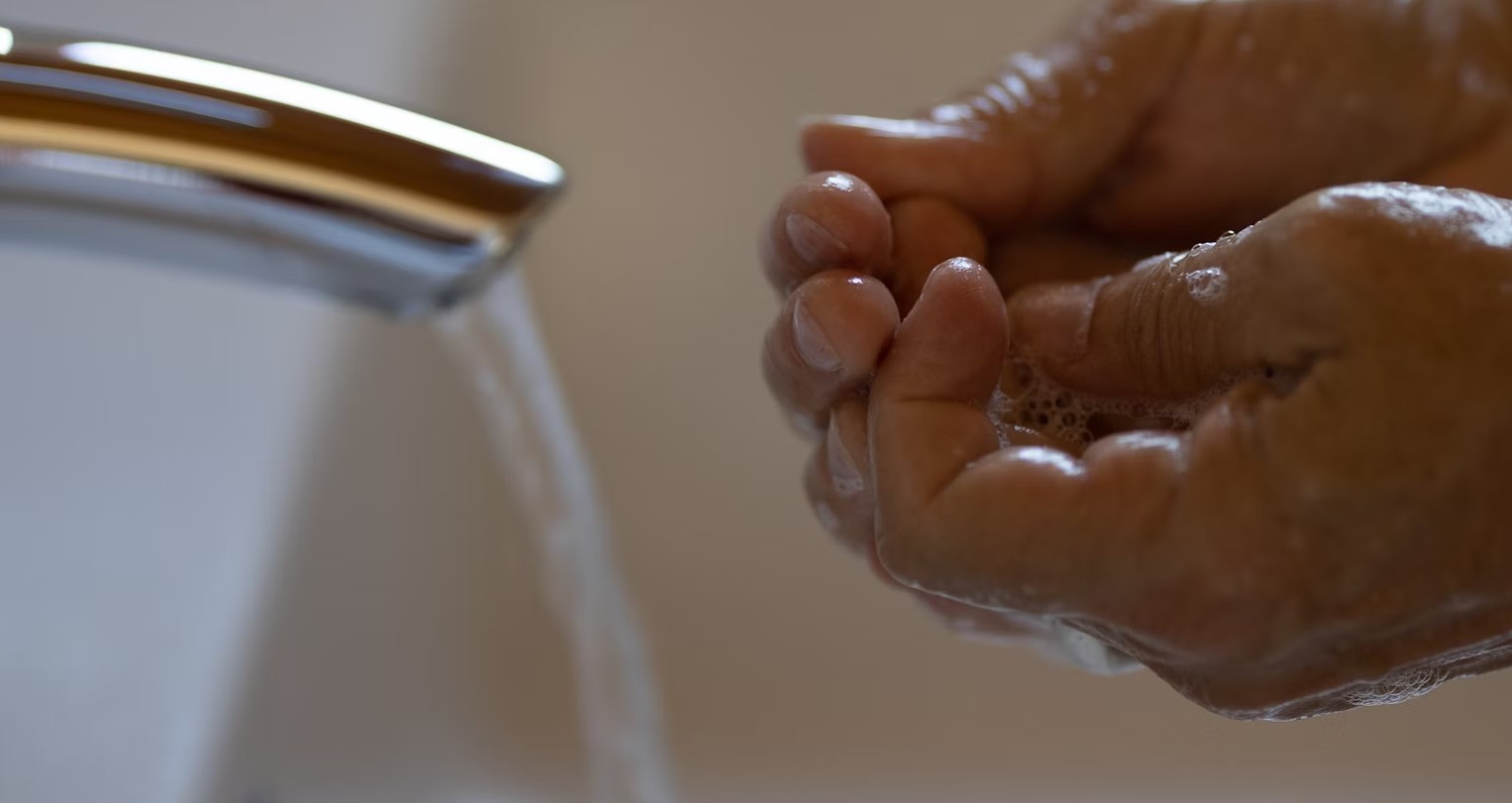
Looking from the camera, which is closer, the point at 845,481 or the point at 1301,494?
the point at 1301,494

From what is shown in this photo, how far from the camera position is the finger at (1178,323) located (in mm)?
242

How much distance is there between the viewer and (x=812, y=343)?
302 millimetres

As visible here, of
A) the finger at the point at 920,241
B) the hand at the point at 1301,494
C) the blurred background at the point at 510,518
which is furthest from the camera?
the blurred background at the point at 510,518

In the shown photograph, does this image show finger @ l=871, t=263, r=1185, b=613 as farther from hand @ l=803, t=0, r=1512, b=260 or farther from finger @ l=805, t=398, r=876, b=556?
hand @ l=803, t=0, r=1512, b=260

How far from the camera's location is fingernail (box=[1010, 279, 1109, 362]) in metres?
0.33

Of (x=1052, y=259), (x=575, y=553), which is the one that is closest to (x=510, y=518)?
(x=575, y=553)

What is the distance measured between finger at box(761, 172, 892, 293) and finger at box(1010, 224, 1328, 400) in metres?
0.05

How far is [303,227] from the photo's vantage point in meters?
0.28

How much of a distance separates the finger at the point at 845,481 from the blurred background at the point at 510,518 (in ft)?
0.65

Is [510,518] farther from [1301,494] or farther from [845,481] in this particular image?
[1301,494]

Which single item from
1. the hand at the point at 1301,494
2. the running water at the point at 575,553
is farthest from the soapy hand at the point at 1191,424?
the running water at the point at 575,553

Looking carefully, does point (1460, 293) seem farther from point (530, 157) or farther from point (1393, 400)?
point (530, 157)

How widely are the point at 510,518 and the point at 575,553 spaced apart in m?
0.08

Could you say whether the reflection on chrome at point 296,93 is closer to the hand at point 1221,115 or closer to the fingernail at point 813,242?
the fingernail at point 813,242
